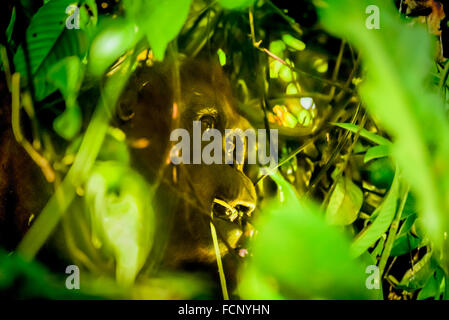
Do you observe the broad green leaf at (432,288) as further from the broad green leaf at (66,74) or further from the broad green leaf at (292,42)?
the broad green leaf at (66,74)

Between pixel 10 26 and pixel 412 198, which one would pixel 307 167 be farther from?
pixel 10 26

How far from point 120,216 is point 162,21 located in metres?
0.17

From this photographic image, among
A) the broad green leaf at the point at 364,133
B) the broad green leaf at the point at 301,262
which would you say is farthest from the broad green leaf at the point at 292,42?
the broad green leaf at the point at 301,262

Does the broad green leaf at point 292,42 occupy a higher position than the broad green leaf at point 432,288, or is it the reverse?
the broad green leaf at point 292,42

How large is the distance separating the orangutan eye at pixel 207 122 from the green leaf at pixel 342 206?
0.17 metres

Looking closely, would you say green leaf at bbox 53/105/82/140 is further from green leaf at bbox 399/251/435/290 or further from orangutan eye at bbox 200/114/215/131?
green leaf at bbox 399/251/435/290

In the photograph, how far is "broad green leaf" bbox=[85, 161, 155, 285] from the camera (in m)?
0.31

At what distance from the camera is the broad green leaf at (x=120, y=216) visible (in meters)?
0.31

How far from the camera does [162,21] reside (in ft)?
0.78

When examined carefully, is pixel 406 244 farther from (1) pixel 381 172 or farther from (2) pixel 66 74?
(2) pixel 66 74

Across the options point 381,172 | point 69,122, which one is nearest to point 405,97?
point 381,172

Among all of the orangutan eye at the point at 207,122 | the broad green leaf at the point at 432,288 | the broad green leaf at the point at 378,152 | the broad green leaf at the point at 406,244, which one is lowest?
the broad green leaf at the point at 432,288

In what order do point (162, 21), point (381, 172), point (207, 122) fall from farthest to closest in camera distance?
point (381, 172)
point (207, 122)
point (162, 21)

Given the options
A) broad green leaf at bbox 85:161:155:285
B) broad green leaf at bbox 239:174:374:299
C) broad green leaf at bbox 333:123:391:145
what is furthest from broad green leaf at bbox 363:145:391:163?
broad green leaf at bbox 85:161:155:285
